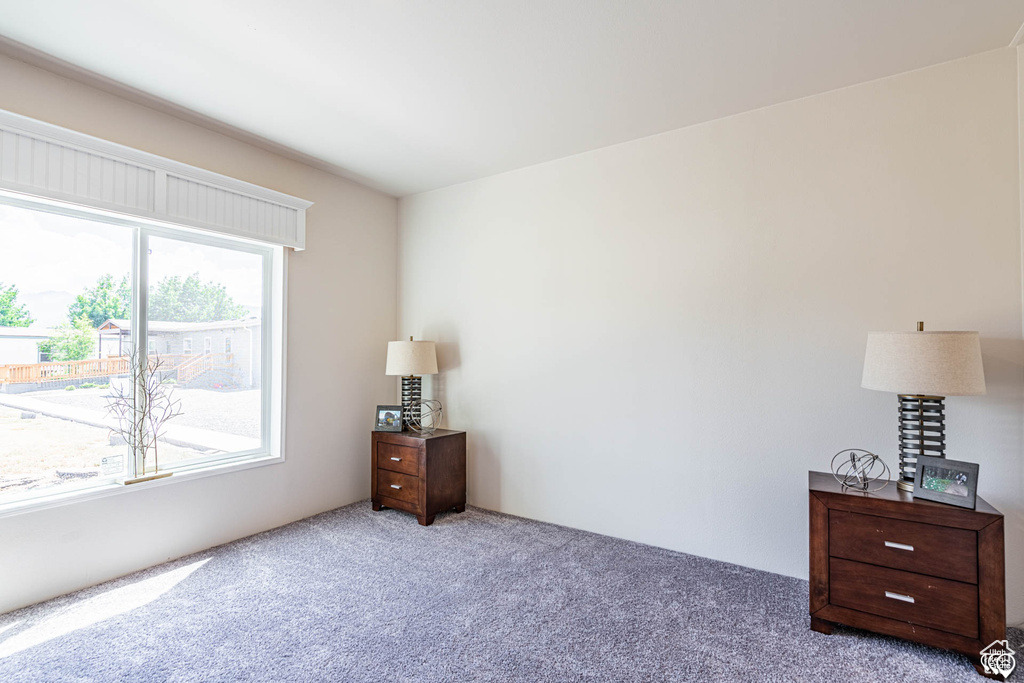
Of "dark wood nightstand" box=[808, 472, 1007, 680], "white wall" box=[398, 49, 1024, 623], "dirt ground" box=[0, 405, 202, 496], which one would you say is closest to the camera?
"dark wood nightstand" box=[808, 472, 1007, 680]

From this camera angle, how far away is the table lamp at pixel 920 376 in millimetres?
1941

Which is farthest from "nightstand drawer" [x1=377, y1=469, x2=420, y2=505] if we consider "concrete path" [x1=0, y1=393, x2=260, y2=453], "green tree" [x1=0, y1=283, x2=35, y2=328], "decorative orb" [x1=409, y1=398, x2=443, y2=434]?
"green tree" [x1=0, y1=283, x2=35, y2=328]

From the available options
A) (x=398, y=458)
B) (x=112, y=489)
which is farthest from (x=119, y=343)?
(x=398, y=458)

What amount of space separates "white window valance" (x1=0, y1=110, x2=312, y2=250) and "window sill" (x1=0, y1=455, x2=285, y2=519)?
4.90ft

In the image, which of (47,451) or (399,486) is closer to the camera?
(47,451)

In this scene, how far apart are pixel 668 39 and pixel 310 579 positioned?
322 centimetres

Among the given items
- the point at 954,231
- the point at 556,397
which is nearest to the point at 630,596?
the point at 556,397

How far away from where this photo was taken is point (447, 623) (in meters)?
2.22

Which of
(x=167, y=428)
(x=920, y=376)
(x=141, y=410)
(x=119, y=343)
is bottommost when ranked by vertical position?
(x=167, y=428)

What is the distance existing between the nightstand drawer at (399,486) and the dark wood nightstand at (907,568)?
2.44 meters

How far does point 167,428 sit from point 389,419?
4.61 ft

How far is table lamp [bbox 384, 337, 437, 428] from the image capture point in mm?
3725

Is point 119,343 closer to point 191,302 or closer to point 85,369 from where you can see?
point 85,369

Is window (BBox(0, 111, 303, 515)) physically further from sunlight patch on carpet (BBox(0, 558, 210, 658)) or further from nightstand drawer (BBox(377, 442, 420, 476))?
nightstand drawer (BBox(377, 442, 420, 476))
